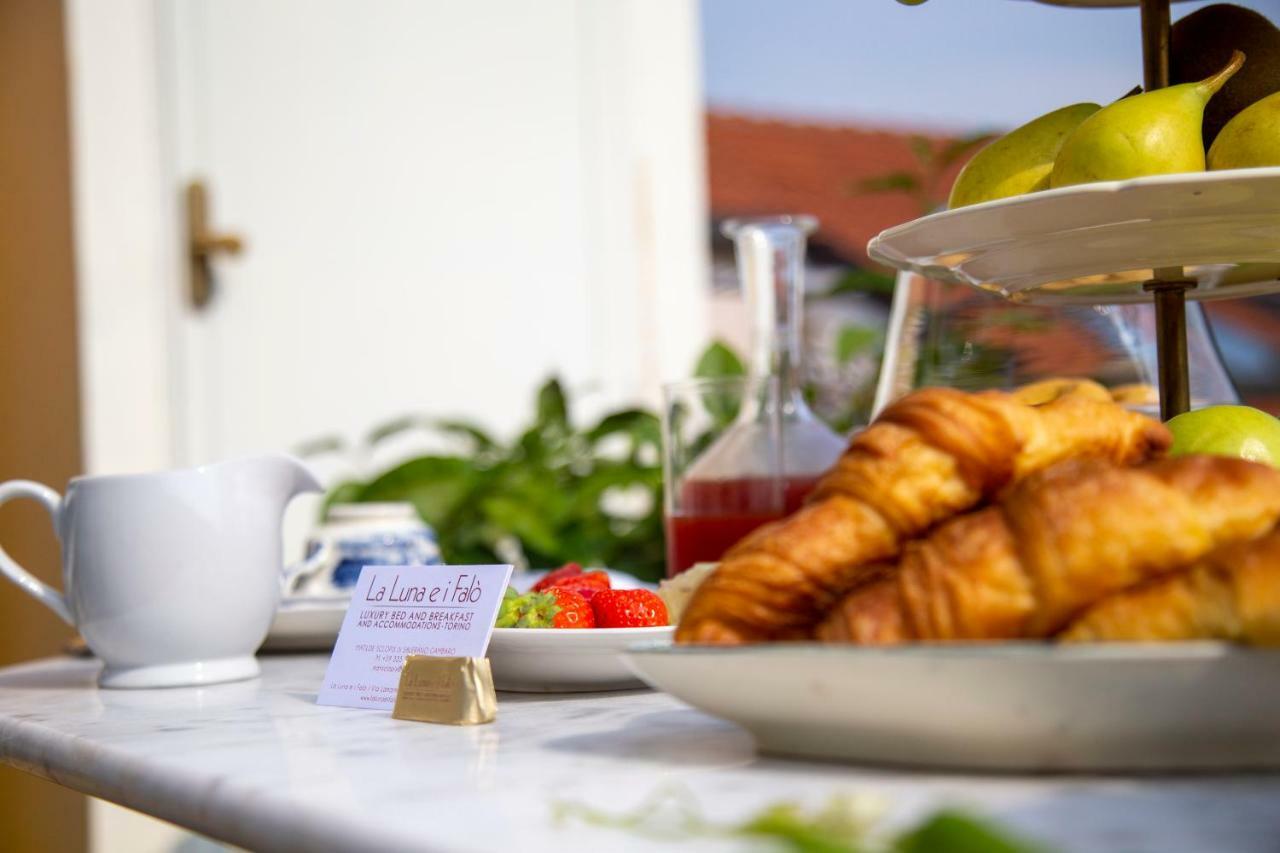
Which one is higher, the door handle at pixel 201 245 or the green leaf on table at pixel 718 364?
the door handle at pixel 201 245

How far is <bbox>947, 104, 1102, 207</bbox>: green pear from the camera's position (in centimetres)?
70

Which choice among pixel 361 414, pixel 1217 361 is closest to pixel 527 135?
pixel 361 414

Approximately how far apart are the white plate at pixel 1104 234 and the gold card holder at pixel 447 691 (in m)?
0.31

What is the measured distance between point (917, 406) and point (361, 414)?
2.38 metres

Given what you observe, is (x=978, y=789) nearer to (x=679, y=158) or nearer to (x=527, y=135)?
(x=527, y=135)

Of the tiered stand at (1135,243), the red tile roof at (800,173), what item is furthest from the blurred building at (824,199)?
the tiered stand at (1135,243)

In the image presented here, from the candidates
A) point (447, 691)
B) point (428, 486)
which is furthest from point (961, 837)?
point (428, 486)

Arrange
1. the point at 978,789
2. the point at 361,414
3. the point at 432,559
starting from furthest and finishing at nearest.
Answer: the point at 361,414 → the point at 432,559 → the point at 978,789

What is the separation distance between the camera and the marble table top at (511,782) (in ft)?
1.25

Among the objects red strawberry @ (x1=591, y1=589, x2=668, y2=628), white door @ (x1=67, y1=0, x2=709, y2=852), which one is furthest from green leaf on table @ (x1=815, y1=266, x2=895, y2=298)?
red strawberry @ (x1=591, y1=589, x2=668, y2=628)

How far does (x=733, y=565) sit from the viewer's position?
0.50 meters

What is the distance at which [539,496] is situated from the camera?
176 cm

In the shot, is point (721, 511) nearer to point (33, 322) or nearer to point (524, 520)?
point (524, 520)

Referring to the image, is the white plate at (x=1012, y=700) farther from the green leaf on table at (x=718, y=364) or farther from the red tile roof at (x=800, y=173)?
the red tile roof at (x=800, y=173)
